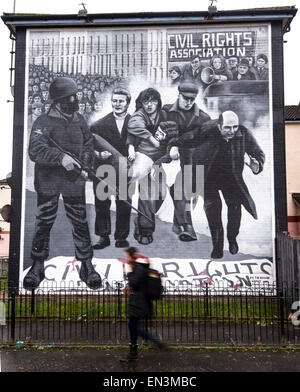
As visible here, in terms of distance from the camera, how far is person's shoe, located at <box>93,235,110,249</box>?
476 inches

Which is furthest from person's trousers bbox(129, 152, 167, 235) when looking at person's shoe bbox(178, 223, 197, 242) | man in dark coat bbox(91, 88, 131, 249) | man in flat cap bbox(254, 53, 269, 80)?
man in flat cap bbox(254, 53, 269, 80)

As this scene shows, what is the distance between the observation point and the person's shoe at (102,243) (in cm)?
1209

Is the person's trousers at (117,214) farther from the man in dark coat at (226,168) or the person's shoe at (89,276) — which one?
the man in dark coat at (226,168)

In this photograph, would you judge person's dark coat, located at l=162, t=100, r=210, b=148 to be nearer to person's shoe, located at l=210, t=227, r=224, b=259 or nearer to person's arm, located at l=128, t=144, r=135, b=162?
person's arm, located at l=128, t=144, r=135, b=162

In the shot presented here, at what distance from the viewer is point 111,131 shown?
40.8 ft

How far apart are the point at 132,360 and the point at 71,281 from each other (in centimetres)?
621

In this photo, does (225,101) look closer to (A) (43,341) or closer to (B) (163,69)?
(B) (163,69)

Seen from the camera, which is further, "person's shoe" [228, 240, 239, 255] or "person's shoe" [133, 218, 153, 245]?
"person's shoe" [133, 218, 153, 245]

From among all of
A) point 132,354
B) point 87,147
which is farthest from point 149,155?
point 132,354

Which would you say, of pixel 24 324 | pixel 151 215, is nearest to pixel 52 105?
pixel 151 215

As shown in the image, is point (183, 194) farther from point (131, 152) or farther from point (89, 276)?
point (89, 276)

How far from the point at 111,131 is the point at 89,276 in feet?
16.8

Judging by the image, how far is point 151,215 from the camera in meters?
12.1
